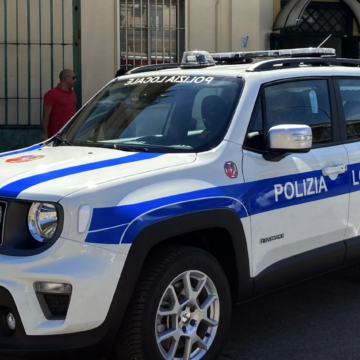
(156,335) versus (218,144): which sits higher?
(218,144)

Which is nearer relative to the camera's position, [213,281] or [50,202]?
[50,202]

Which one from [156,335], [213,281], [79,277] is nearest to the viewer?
[79,277]

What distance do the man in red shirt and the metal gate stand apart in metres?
2.35

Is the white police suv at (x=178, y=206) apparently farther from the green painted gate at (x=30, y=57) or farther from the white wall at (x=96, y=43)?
the white wall at (x=96, y=43)

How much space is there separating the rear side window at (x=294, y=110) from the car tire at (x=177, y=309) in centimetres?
87

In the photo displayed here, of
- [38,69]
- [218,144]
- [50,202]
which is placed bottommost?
[50,202]

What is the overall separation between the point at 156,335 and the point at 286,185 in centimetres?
126

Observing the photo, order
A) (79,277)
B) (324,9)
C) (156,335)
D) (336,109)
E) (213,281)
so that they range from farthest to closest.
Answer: (324,9)
(336,109)
(213,281)
(156,335)
(79,277)

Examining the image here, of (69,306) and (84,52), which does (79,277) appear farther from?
(84,52)

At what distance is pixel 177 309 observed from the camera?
3.31m

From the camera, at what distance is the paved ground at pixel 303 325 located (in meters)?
3.97

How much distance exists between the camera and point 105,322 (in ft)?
9.91

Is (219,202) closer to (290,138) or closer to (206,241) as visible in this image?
(206,241)

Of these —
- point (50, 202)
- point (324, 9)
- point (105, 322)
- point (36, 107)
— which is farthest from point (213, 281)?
point (324, 9)
